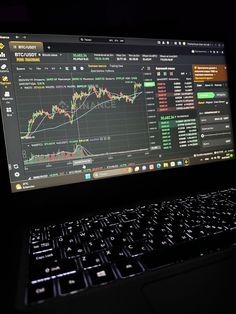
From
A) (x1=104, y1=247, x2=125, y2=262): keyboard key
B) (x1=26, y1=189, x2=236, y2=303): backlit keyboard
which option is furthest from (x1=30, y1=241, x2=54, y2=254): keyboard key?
(x1=104, y1=247, x2=125, y2=262): keyboard key

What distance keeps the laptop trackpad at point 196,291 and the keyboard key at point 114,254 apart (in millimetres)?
71

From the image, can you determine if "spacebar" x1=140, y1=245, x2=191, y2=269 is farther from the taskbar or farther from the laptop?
the taskbar

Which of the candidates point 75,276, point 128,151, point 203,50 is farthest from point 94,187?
point 203,50

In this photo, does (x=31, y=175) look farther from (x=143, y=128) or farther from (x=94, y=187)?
(x=143, y=128)

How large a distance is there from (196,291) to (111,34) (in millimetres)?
639

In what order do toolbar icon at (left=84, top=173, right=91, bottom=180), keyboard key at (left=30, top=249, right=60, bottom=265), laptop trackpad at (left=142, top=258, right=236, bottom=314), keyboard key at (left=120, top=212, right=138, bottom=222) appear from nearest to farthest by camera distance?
laptop trackpad at (left=142, top=258, right=236, bottom=314), keyboard key at (left=30, top=249, right=60, bottom=265), keyboard key at (left=120, top=212, right=138, bottom=222), toolbar icon at (left=84, top=173, right=91, bottom=180)

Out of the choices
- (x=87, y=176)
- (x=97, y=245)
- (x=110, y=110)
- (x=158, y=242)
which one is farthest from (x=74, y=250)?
(x=110, y=110)

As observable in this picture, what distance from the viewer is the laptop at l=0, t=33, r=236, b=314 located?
1.43 ft

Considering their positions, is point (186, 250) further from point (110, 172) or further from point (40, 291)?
point (110, 172)

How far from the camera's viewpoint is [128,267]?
388 millimetres

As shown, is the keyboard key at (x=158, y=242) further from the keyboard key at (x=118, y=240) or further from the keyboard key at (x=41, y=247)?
the keyboard key at (x=41, y=247)

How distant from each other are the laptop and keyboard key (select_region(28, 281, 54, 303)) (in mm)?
12

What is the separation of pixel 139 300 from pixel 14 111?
19.9 inches

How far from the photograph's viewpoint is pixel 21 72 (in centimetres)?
65
